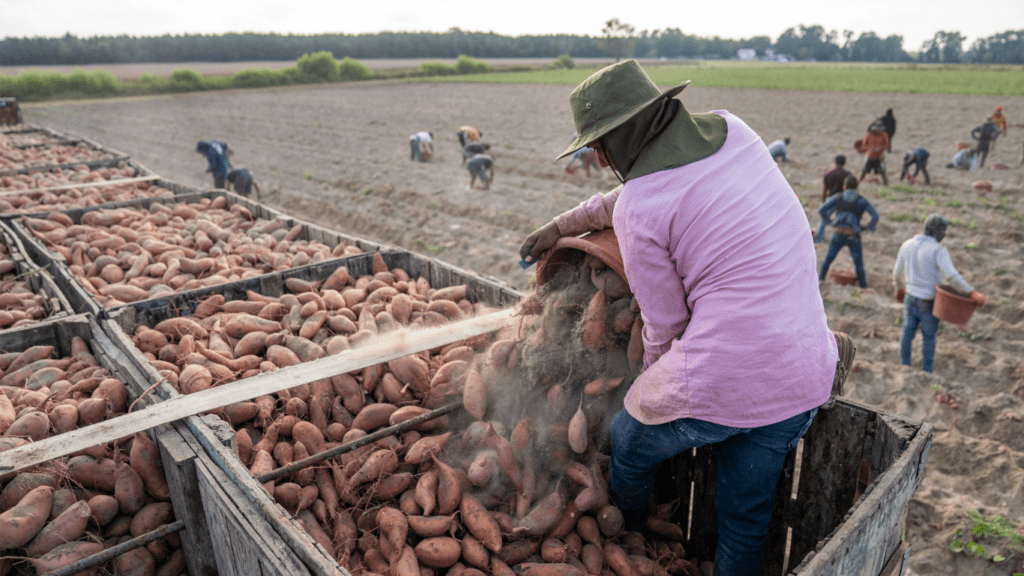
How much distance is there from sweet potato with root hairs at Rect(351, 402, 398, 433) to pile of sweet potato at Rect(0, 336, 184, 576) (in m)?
0.92

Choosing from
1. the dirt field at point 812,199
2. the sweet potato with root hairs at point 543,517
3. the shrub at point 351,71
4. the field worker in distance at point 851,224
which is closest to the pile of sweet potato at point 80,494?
the sweet potato with root hairs at point 543,517

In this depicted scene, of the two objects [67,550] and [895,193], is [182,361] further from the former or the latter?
[895,193]

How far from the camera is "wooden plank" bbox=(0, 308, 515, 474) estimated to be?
2.51 meters

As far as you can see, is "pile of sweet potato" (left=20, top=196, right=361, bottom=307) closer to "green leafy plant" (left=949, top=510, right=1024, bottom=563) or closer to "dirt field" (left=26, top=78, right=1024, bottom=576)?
"dirt field" (left=26, top=78, right=1024, bottom=576)

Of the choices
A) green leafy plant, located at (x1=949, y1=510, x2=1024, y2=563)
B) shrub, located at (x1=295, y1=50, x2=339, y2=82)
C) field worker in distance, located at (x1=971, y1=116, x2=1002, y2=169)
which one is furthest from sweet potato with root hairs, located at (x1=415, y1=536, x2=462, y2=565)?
shrub, located at (x1=295, y1=50, x2=339, y2=82)

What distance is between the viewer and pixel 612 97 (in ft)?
7.12

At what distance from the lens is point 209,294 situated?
4371 mm

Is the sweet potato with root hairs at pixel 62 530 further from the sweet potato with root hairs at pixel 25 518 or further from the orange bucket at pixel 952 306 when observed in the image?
the orange bucket at pixel 952 306

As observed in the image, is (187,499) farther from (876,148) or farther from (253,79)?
(253,79)

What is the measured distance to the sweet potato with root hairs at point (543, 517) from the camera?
2654mm

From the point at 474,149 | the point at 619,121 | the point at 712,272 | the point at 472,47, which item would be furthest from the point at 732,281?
the point at 472,47

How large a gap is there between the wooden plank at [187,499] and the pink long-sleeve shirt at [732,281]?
1976mm

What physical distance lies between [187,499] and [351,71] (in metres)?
62.7

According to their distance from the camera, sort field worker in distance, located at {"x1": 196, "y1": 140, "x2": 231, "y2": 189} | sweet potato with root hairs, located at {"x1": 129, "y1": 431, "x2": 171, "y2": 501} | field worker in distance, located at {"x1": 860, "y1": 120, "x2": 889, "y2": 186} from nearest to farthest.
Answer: sweet potato with root hairs, located at {"x1": 129, "y1": 431, "x2": 171, "y2": 501}, field worker in distance, located at {"x1": 860, "y1": 120, "x2": 889, "y2": 186}, field worker in distance, located at {"x1": 196, "y1": 140, "x2": 231, "y2": 189}
